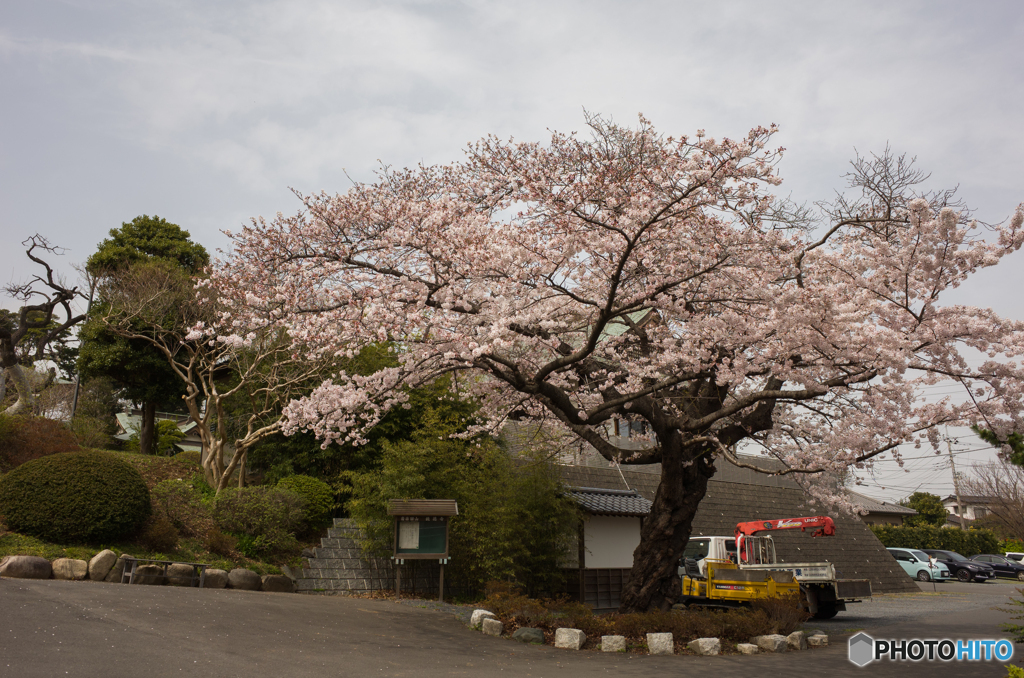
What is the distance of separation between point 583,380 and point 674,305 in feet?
9.36

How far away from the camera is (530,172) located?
27.8 ft

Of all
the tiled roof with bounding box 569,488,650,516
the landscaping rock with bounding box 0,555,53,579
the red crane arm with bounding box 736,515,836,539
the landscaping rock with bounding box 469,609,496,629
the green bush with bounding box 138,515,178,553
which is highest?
the tiled roof with bounding box 569,488,650,516

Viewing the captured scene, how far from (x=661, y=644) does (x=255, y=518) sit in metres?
7.74

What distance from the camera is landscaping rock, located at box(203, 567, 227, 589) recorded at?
32.8 ft

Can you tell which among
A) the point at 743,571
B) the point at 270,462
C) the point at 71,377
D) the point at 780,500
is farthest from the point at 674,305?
the point at 71,377

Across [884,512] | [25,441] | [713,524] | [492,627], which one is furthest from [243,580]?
[884,512]

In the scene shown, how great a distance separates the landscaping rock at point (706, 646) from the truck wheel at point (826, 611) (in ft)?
18.8

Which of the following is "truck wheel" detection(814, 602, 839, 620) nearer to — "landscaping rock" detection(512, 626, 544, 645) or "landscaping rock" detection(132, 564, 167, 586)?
"landscaping rock" detection(512, 626, 544, 645)

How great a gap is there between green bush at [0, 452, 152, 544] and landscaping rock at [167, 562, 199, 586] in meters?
1.17

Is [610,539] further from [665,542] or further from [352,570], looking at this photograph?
[352,570]

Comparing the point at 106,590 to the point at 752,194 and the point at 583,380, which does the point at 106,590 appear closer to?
the point at 583,380

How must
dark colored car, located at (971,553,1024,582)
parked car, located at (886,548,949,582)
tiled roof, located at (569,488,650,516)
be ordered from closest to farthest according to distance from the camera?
tiled roof, located at (569,488,650,516)
parked car, located at (886,548,949,582)
dark colored car, located at (971,553,1024,582)

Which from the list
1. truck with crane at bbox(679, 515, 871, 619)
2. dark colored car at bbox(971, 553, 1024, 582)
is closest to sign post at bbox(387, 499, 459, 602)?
truck with crane at bbox(679, 515, 871, 619)

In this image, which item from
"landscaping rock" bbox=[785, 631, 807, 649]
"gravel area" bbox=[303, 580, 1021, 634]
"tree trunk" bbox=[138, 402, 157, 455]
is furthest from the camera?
"tree trunk" bbox=[138, 402, 157, 455]
